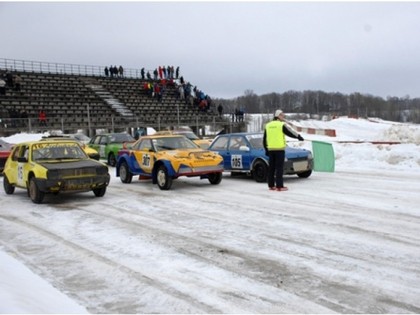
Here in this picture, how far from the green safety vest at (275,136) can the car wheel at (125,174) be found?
4718 millimetres

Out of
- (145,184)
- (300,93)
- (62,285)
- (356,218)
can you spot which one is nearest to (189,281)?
(62,285)

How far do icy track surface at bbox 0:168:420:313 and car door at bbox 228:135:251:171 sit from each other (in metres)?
2.51

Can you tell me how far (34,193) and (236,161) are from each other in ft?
19.0

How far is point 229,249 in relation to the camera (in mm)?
6383

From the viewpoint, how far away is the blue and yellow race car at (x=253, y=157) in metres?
13.1

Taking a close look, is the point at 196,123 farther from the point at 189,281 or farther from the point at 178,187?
the point at 189,281

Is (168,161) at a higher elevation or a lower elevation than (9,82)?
lower

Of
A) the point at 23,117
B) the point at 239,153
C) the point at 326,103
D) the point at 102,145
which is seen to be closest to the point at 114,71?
the point at 23,117

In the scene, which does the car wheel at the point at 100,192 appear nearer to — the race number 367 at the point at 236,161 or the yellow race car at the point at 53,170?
the yellow race car at the point at 53,170

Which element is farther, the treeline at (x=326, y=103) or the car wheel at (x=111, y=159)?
the treeline at (x=326, y=103)

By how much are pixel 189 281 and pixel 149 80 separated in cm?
5143

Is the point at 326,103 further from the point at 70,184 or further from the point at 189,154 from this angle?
the point at 70,184

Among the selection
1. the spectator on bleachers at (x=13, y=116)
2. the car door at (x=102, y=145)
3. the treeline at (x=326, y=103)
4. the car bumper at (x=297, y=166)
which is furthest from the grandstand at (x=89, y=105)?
the treeline at (x=326, y=103)

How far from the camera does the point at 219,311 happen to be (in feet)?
14.4
